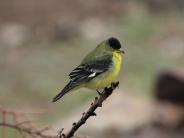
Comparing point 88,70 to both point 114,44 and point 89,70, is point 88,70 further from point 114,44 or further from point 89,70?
point 114,44

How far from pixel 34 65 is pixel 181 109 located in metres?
4.59

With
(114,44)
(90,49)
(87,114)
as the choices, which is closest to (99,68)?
(114,44)

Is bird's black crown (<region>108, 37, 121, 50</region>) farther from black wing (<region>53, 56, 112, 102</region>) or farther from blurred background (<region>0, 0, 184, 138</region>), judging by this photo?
blurred background (<region>0, 0, 184, 138</region>)

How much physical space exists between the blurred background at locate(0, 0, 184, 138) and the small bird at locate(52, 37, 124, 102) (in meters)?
5.46

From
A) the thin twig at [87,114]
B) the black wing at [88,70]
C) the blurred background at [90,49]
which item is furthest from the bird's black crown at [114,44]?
the blurred background at [90,49]

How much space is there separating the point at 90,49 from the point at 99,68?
10955 millimetres

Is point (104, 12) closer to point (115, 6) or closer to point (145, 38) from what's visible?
point (115, 6)

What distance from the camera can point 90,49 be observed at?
1594 centimetres

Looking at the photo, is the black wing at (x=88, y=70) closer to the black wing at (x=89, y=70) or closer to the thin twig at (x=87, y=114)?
the black wing at (x=89, y=70)

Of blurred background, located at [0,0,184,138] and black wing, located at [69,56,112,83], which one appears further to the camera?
blurred background, located at [0,0,184,138]

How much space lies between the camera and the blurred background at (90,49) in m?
12.0

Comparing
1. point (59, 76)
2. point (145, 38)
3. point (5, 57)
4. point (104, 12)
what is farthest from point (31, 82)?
point (104, 12)

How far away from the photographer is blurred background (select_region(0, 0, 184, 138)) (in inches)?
474

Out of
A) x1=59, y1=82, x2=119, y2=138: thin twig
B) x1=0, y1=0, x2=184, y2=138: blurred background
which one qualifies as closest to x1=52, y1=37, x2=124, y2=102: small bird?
x1=59, y1=82, x2=119, y2=138: thin twig
